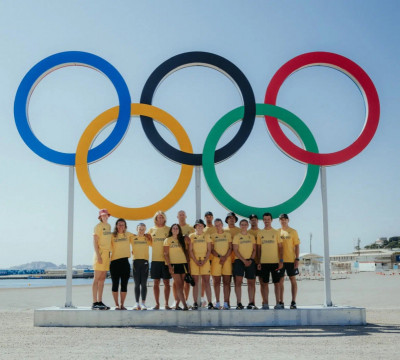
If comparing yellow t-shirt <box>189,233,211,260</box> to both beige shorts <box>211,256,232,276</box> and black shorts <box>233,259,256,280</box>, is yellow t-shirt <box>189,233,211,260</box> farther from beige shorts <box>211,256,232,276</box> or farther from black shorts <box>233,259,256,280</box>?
black shorts <box>233,259,256,280</box>

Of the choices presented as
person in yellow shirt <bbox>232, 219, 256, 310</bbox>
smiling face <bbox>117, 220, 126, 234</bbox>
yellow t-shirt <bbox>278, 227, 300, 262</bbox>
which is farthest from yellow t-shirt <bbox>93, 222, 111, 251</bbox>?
yellow t-shirt <bbox>278, 227, 300, 262</bbox>

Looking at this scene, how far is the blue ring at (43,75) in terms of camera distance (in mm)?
8281

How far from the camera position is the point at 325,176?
27.6 ft

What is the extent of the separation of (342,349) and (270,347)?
2.67 ft

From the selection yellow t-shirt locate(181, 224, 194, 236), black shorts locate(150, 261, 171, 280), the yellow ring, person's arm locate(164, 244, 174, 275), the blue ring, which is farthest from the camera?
the blue ring

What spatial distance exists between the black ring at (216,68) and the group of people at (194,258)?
142 cm

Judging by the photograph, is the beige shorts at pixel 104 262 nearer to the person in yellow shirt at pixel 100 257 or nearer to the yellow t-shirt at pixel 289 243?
the person in yellow shirt at pixel 100 257

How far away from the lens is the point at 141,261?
7.52 m

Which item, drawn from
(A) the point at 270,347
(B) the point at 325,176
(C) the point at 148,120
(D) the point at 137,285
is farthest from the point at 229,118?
(A) the point at 270,347

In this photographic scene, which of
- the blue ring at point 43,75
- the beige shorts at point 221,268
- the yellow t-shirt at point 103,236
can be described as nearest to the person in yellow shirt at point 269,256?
the beige shorts at point 221,268

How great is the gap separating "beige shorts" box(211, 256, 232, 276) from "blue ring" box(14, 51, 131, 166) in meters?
2.83

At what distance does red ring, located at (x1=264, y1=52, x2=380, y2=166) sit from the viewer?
8.37 meters

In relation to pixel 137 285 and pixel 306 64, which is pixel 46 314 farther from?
pixel 306 64

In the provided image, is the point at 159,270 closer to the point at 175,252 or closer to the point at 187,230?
the point at 175,252
